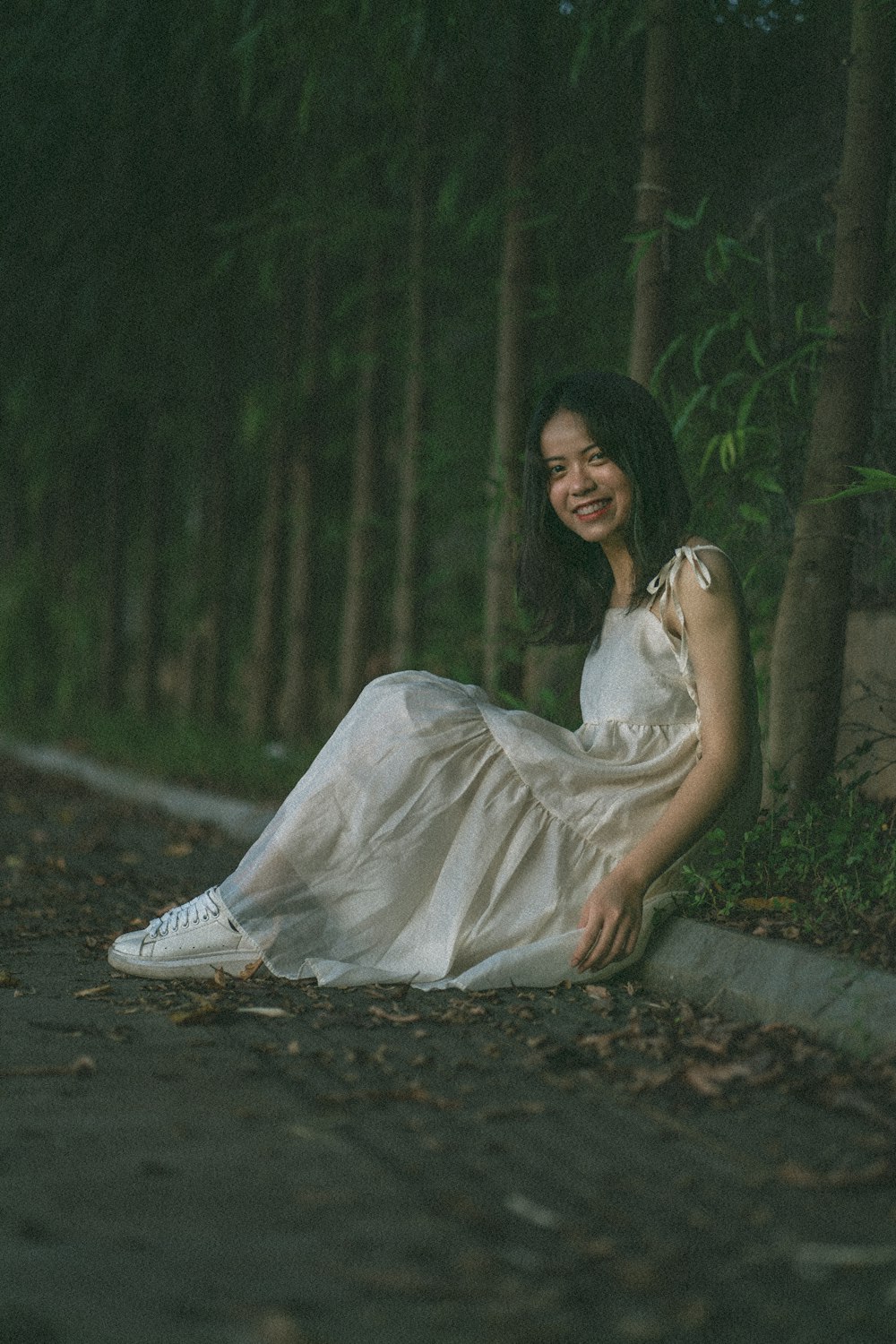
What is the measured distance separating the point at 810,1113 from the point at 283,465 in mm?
10629

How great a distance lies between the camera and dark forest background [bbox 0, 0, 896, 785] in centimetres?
557

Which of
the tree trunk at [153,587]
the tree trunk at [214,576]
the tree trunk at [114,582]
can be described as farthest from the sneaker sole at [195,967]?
the tree trunk at [114,582]

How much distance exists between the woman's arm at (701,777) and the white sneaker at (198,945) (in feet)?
2.93

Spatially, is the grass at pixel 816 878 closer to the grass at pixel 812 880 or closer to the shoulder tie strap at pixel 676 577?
the grass at pixel 812 880

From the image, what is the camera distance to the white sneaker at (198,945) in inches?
151

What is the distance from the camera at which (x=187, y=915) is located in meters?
3.89

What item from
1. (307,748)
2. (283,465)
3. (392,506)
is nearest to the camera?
(307,748)

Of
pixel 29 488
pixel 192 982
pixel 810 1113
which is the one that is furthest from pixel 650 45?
pixel 29 488

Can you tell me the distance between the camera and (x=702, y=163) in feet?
20.4

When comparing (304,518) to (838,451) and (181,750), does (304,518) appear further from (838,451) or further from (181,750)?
(838,451)

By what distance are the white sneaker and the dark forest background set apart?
6.75ft

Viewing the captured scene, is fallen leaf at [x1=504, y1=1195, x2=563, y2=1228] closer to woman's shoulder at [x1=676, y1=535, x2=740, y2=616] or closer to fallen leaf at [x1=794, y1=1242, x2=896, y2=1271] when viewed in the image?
fallen leaf at [x1=794, y1=1242, x2=896, y2=1271]

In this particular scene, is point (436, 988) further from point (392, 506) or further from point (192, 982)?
point (392, 506)

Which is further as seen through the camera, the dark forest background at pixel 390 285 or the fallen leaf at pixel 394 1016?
the dark forest background at pixel 390 285
